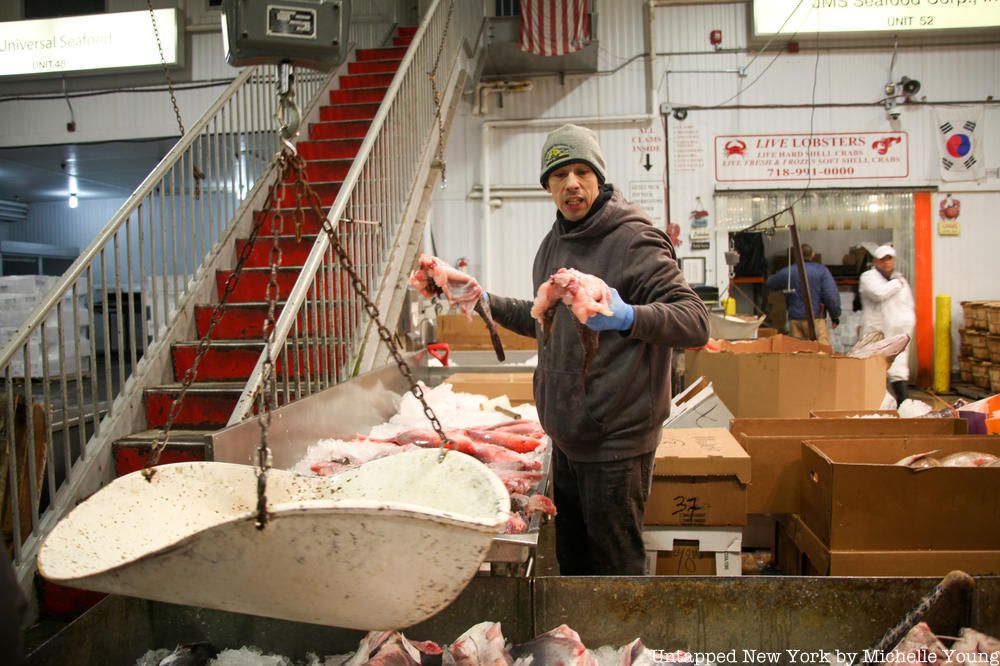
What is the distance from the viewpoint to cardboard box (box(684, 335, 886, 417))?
374 cm

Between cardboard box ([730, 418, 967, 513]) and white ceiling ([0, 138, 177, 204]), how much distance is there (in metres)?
7.97

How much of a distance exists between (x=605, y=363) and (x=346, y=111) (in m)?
5.17

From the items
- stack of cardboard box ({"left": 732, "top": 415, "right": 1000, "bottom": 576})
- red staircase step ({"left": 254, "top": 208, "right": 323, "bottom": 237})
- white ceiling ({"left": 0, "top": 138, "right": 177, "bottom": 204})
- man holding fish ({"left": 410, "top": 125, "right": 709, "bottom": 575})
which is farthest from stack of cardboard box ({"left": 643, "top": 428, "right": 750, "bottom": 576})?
white ceiling ({"left": 0, "top": 138, "right": 177, "bottom": 204})

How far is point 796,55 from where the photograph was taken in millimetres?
8188

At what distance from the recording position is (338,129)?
596 centimetres

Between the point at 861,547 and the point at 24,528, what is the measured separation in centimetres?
372

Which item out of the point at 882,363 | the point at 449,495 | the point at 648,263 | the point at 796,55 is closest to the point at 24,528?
the point at 449,495

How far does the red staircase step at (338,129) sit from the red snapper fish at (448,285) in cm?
436

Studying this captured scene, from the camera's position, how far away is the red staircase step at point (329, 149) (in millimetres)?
5695

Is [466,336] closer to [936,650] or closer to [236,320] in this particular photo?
[236,320]

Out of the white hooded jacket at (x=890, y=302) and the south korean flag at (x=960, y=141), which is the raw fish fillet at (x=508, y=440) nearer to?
the white hooded jacket at (x=890, y=302)

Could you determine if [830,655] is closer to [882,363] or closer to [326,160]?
[882,363]

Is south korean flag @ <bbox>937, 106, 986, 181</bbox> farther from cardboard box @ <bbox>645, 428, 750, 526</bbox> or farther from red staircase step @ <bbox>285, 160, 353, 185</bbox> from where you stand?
cardboard box @ <bbox>645, 428, 750, 526</bbox>

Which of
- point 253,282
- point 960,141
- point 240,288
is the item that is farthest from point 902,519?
point 960,141
